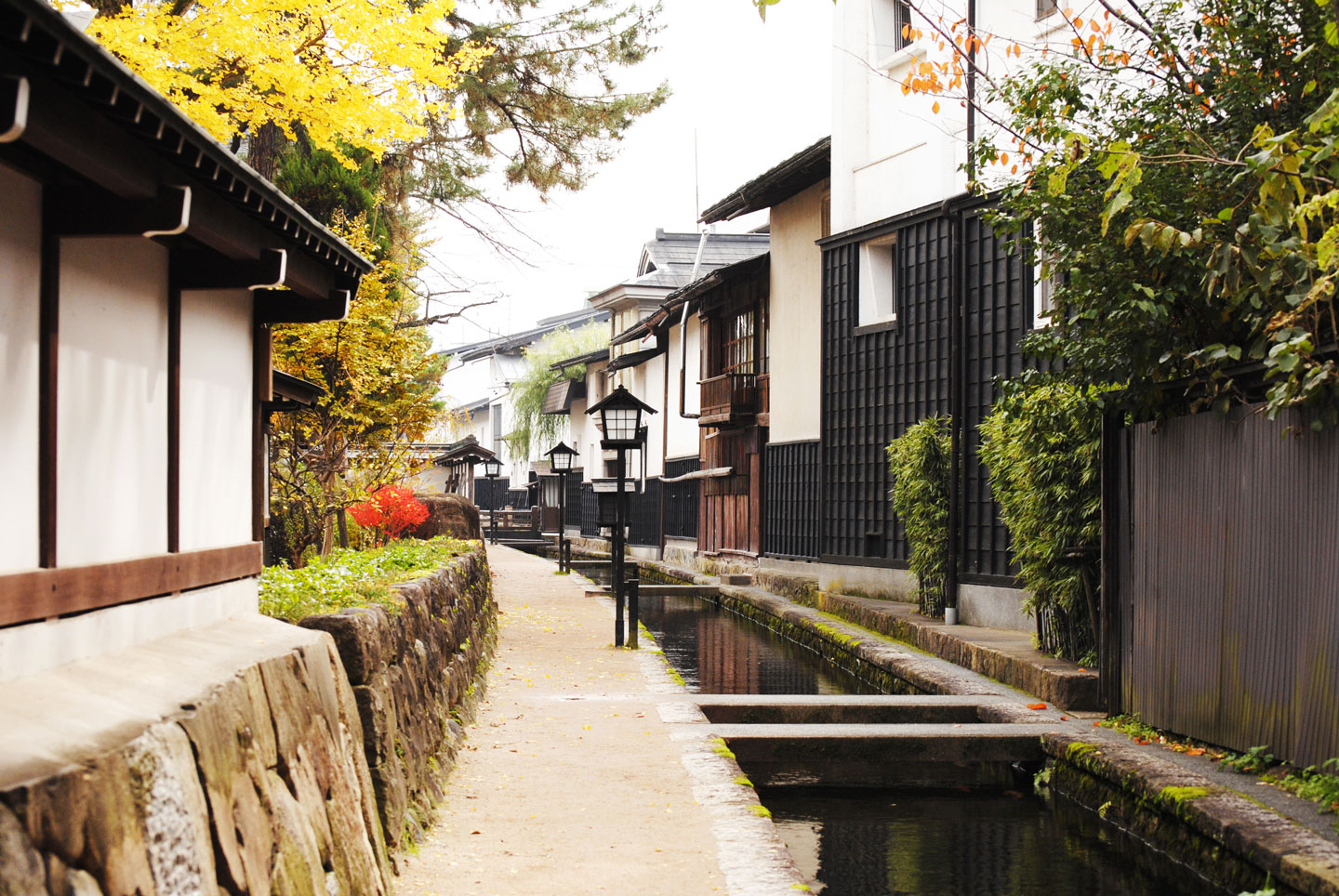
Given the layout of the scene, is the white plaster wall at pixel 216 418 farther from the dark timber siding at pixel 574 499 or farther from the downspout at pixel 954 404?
the dark timber siding at pixel 574 499

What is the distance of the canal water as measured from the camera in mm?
7043

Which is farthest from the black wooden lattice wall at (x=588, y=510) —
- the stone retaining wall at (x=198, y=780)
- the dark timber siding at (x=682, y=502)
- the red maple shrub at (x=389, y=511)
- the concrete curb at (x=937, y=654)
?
the stone retaining wall at (x=198, y=780)

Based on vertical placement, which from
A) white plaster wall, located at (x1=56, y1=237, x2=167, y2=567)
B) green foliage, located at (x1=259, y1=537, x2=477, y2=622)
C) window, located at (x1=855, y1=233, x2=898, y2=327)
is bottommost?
green foliage, located at (x1=259, y1=537, x2=477, y2=622)

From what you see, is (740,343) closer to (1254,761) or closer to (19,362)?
(1254,761)

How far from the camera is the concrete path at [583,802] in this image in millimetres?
5820

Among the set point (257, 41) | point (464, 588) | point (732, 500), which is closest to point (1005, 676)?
point (464, 588)

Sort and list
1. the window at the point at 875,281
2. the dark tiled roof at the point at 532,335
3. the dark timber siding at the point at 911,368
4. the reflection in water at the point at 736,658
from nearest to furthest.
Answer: the reflection in water at the point at 736,658
the dark timber siding at the point at 911,368
the window at the point at 875,281
the dark tiled roof at the point at 532,335

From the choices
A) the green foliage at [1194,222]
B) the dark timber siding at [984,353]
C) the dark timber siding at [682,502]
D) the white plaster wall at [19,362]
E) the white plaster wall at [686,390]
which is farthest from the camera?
the dark timber siding at [682,502]

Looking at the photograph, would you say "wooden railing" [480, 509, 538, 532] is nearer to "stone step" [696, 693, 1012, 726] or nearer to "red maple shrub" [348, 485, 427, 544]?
"red maple shrub" [348, 485, 427, 544]

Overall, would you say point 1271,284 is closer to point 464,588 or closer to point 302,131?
point 464,588

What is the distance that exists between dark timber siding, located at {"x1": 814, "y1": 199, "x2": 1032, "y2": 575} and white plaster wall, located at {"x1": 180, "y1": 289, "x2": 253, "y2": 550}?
9.81 m

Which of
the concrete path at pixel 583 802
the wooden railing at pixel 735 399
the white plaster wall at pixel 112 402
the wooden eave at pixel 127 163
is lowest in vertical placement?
the concrete path at pixel 583 802

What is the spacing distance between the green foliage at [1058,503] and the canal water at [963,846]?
2135mm

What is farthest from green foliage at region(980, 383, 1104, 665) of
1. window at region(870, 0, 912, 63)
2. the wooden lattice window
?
the wooden lattice window
